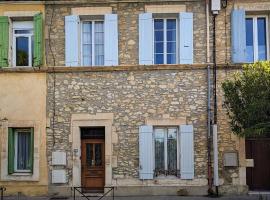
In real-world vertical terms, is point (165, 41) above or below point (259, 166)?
above

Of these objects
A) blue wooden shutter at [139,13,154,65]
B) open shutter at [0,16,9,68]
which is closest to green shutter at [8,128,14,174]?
open shutter at [0,16,9,68]

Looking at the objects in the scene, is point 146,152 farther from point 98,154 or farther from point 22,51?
point 22,51

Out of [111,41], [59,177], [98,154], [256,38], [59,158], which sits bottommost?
[59,177]

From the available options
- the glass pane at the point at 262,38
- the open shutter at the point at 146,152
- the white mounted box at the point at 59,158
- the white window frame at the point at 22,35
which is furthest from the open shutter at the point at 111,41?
the glass pane at the point at 262,38

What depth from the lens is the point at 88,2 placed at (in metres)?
14.7

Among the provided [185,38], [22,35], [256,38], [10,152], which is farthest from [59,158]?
[256,38]

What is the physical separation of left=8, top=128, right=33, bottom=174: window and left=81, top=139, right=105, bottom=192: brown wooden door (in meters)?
1.72

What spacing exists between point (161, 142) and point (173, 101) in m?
1.35

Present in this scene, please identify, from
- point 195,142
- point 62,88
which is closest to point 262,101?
point 195,142

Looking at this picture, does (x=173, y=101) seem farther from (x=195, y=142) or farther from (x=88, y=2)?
(x=88, y=2)

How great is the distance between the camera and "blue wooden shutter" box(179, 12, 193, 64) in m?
14.4

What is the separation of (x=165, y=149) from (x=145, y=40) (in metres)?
3.50

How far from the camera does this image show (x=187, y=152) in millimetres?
14180

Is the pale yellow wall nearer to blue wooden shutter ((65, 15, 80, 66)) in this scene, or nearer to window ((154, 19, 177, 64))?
blue wooden shutter ((65, 15, 80, 66))
